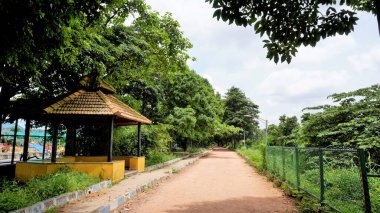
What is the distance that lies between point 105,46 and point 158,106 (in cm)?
1621

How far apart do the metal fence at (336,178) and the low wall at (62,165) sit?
7303mm

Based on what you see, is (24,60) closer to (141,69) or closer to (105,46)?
(105,46)

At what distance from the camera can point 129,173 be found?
46.9 feet

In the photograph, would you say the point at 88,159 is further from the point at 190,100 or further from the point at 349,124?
the point at 190,100

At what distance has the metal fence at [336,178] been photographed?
552cm

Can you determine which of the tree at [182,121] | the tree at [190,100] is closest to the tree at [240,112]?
the tree at [190,100]

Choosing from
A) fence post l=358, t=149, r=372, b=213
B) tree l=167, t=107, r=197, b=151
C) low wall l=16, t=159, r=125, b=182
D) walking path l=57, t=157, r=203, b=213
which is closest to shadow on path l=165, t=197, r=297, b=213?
walking path l=57, t=157, r=203, b=213

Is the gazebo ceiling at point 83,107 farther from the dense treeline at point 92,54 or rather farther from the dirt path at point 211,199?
the dirt path at point 211,199

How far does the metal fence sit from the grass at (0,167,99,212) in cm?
723

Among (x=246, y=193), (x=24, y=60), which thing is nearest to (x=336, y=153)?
(x=246, y=193)

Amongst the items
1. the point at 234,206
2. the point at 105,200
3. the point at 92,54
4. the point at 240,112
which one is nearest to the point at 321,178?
the point at 234,206

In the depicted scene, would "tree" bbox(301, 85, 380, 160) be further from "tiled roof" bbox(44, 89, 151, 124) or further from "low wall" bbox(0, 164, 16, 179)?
"low wall" bbox(0, 164, 16, 179)

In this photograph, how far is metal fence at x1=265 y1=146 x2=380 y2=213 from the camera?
5523 millimetres

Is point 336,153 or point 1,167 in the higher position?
point 336,153
